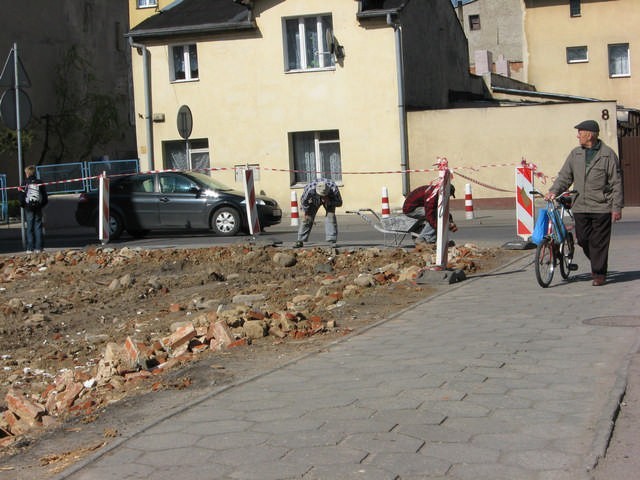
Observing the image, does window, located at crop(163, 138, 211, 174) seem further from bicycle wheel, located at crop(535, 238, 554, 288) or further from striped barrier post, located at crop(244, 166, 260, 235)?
bicycle wheel, located at crop(535, 238, 554, 288)

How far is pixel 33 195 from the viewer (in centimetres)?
1930

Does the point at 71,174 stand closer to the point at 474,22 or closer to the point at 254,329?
the point at 254,329

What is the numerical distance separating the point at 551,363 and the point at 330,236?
32.6 feet

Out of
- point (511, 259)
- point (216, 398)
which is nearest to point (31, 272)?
point (511, 259)

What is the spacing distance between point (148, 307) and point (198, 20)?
67.0 ft

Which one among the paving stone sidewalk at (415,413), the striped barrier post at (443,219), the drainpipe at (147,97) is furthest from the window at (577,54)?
the paving stone sidewalk at (415,413)

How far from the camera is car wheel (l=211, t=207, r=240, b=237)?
22703 mm

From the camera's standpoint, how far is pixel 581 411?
580cm

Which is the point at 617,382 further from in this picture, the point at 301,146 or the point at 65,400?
the point at 301,146

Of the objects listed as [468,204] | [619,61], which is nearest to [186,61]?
[468,204]

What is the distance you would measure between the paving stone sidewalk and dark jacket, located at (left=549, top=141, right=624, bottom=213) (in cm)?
211

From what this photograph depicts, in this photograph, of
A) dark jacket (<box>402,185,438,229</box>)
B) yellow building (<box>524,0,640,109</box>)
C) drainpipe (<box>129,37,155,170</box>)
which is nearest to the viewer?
dark jacket (<box>402,185,438,229</box>)

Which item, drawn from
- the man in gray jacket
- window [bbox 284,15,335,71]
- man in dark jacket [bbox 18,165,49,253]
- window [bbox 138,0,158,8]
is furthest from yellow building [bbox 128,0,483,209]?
the man in gray jacket

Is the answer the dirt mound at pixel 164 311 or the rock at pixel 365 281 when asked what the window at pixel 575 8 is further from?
the rock at pixel 365 281
